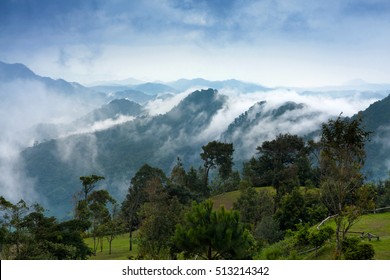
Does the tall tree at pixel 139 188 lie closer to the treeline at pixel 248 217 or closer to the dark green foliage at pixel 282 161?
the treeline at pixel 248 217

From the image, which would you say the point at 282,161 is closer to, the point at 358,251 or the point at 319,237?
the point at 319,237

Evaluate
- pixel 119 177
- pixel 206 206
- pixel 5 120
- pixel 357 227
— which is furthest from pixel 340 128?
pixel 119 177

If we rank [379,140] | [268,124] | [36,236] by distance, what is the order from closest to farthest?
[36,236], [379,140], [268,124]

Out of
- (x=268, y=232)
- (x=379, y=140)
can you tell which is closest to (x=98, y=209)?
(x=268, y=232)

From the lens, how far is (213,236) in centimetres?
921

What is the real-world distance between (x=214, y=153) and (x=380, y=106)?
111793 millimetres

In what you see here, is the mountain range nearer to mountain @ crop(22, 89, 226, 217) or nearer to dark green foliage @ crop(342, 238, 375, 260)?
mountain @ crop(22, 89, 226, 217)

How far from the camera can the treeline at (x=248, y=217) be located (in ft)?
31.0

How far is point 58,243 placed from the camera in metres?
17.2

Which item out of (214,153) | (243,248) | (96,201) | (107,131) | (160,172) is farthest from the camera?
(107,131)

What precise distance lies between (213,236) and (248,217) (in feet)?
58.1

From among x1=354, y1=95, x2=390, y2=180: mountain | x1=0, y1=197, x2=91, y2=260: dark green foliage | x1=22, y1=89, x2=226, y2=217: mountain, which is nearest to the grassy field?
x1=0, y1=197, x2=91, y2=260: dark green foliage

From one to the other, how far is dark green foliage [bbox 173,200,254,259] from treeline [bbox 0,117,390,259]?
0.02 metres

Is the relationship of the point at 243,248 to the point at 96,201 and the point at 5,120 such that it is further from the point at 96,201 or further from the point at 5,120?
the point at 96,201
